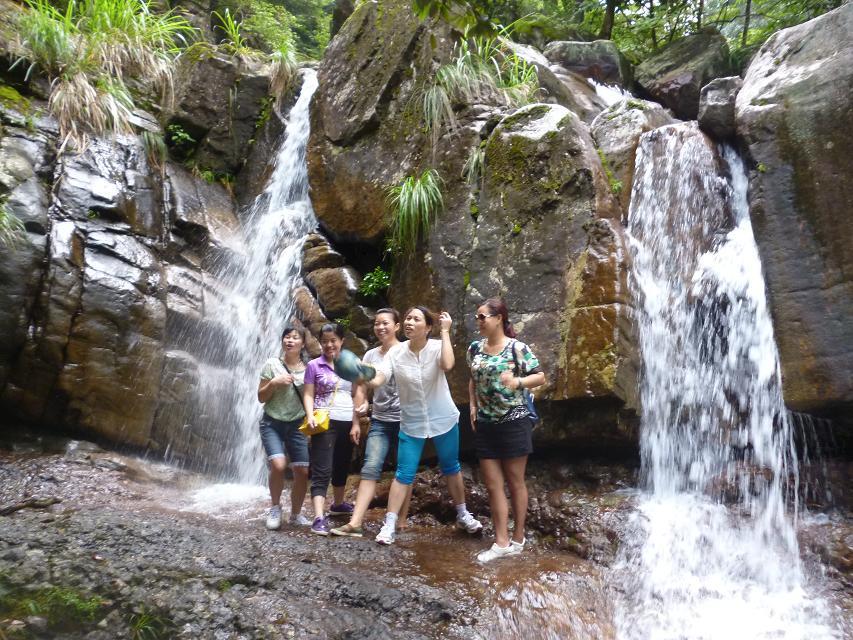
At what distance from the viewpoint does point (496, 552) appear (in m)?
4.24

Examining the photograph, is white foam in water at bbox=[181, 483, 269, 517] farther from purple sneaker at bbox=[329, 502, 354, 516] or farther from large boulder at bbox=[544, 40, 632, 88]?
large boulder at bbox=[544, 40, 632, 88]

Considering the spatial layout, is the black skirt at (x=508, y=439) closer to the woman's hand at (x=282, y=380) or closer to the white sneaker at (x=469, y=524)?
the white sneaker at (x=469, y=524)

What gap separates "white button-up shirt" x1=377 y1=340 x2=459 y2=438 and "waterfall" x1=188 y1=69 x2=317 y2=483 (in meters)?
2.91

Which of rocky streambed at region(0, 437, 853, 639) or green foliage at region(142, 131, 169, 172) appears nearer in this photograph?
rocky streambed at region(0, 437, 853, 639)

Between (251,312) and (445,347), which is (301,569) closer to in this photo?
(445,347)

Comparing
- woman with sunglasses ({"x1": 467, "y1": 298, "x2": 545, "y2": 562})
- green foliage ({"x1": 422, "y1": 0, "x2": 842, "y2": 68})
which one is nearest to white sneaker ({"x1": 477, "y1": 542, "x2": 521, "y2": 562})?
woman with sunglasses ({"x1": 467, "y1": 298, "x2": 545, "y2": 562})

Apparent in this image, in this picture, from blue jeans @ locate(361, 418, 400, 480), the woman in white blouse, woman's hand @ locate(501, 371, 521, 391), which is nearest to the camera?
woman's hand @ locate(501, 371, 521, 391)

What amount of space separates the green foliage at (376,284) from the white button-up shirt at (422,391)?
7.72 ft

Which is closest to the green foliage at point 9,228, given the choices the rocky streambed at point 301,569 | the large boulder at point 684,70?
the rocky streambed at point 301,569

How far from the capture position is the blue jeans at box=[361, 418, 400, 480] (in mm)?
4570

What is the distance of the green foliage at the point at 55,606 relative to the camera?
2.93 m

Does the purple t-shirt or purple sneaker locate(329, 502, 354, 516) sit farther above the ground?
the purple t-shirt

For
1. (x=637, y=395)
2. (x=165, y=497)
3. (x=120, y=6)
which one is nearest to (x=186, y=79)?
(x=120, y=6)

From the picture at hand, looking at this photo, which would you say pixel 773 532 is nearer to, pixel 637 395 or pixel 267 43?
pixel 637 395
